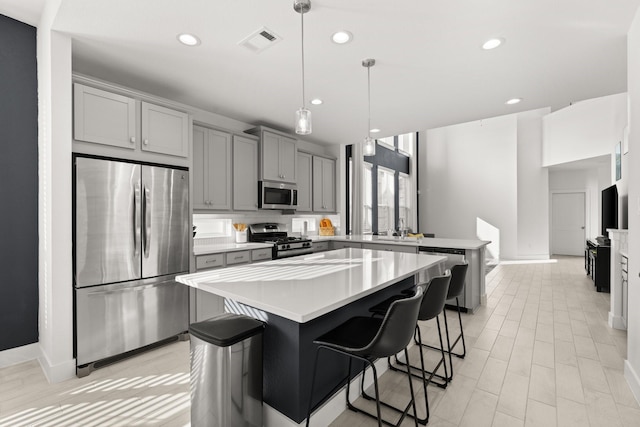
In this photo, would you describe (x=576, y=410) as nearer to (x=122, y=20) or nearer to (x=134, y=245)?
(x=134, y=245)

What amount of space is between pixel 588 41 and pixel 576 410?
2764mm

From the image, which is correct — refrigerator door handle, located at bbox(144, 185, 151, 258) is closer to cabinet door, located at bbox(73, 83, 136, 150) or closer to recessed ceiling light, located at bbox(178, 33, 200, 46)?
cabinet door, located at bbox(73, 83, 136, 150)

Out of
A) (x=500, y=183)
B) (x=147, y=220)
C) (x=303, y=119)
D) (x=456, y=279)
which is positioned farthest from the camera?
(x=500, y=183)

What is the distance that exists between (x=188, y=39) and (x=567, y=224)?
1103cm

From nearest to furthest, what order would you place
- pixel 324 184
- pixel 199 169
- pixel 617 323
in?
pixel 617 323 → pixel 199 169 → pixel 324 184

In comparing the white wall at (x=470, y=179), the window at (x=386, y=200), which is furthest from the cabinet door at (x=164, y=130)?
the white wall at (x=470, y=179)

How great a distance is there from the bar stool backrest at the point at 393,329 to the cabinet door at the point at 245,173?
303 cm

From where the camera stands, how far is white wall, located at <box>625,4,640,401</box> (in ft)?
7.06

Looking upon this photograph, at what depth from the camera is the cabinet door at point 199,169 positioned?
3615 millimetres

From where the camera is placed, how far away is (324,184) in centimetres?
566

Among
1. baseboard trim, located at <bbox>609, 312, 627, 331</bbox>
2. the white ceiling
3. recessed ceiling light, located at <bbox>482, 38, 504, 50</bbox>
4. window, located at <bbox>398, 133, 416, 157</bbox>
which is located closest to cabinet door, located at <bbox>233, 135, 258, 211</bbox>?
the white ceiling

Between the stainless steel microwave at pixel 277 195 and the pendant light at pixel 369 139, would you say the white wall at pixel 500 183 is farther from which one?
the pendant light at pixel 369 139

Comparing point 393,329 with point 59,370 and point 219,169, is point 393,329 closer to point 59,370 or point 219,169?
point 59,370

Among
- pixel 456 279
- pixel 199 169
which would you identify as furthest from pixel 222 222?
pixel 456 279
